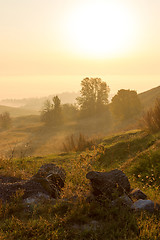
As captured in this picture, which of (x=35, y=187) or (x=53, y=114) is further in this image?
(x=53, y=114)

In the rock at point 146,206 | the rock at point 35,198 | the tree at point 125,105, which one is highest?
the tree at point 125,105

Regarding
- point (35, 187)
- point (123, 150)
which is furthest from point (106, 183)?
point (123, 150)

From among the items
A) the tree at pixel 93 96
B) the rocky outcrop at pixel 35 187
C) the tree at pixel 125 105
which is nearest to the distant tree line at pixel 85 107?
the tree at pixel 93 96

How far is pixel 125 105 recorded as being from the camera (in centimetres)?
4169

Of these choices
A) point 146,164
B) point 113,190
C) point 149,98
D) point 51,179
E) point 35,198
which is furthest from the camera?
point 149,98

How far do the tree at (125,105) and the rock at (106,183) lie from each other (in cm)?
3650

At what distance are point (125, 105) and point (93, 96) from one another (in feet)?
49.0

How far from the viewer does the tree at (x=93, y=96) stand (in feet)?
177

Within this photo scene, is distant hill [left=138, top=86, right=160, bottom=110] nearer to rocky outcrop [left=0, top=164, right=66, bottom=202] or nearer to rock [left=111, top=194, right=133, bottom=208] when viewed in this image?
rocky outcrop [left=0, top=164, right=66, bottom=202]

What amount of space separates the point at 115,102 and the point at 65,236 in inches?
1538

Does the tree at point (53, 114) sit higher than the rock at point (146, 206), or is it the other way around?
the tree at point (53, 114)

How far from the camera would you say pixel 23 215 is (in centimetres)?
499

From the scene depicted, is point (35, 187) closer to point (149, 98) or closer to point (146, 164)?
A: point (146, 164)

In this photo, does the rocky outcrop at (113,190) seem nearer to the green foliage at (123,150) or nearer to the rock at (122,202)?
the rock at (122,202)
